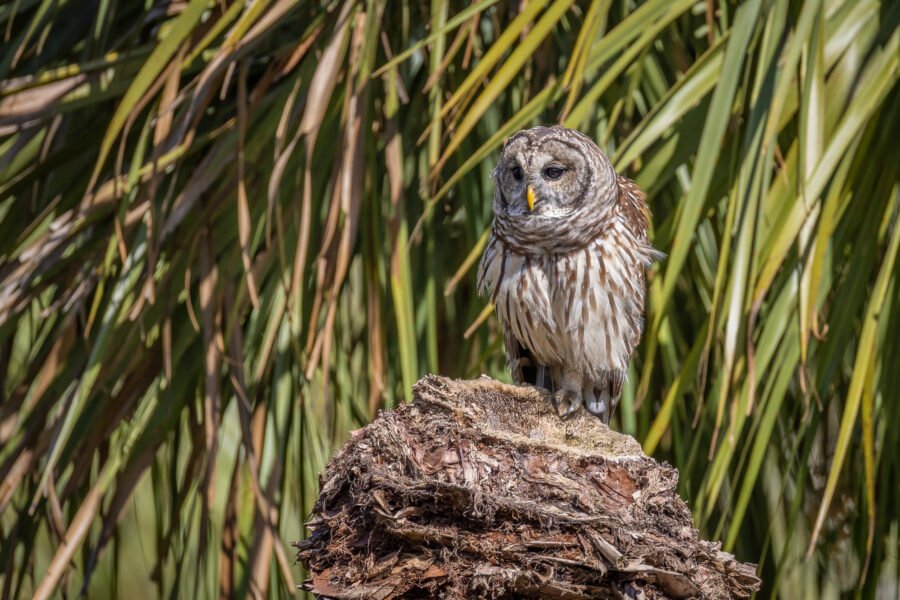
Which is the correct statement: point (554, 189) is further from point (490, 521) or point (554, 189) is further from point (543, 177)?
point (490, 521)

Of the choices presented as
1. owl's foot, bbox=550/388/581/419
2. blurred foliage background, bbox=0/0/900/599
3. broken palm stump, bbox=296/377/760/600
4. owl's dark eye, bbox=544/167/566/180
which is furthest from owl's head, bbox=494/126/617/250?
broken palm stump, bbox=296/377/760/600

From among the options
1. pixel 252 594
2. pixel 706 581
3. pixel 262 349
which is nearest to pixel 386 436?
pixel 706 581

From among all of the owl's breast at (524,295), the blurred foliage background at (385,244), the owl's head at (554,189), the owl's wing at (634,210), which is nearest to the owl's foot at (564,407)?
the blurred foliage background at (385,244)

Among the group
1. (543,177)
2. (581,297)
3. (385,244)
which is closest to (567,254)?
(581,297)

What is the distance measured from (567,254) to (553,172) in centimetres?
25

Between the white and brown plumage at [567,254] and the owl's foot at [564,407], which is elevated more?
the white and brown plumage at [567,254]

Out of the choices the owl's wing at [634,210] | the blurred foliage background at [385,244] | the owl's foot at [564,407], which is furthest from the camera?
the owl's wing at [634,210]

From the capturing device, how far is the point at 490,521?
212cm

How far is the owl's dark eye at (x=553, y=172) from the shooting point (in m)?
3.65

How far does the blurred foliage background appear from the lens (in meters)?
2.98

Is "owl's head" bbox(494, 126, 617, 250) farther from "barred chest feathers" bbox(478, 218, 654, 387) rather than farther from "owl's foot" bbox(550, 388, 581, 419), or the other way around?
"owl's foot" bbox(550, 388, 581, 419)

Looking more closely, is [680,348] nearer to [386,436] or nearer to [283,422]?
[283,422]

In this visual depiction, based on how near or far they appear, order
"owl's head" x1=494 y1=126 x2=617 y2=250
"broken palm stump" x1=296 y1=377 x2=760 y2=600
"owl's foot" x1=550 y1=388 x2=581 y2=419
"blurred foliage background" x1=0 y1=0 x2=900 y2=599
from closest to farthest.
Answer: "broken palm stump" x1=296 y1=377 x2=760 y2=600
"owl's foot" x1=550 y1=388 x2=581 y2=419
"blurred foliage background" x1=0 y1=0 x2=900 y2=599
"owl's head" x1=494 y1=126 x2=617 y2=250

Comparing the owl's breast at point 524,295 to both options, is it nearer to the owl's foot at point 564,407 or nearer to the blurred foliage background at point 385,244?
the blurred foliage background at point 385,244
